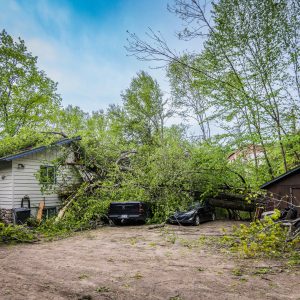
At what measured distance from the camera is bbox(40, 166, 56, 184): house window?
16180 millimetres

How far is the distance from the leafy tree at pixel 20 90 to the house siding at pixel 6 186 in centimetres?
626

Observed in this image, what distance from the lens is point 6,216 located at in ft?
47.3

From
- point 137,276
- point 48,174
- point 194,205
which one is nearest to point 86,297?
point 137,276

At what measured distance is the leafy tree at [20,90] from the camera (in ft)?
68.8

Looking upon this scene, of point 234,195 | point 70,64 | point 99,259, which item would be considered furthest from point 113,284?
point 70,64

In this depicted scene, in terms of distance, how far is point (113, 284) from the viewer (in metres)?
5.11

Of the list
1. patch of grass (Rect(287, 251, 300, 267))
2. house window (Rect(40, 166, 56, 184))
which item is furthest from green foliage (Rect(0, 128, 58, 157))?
patch of grass (Rect(287, 251, 300, 267))

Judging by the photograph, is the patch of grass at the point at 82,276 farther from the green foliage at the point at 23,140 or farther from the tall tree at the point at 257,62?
the green foliage at the point at 23,140

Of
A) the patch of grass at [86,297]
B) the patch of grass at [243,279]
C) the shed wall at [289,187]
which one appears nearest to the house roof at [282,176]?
the shed wall at [289,187]

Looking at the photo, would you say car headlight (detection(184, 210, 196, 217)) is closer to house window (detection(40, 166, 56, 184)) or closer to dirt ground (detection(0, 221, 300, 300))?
dirt ground (detection(0, 221, 300, 300))

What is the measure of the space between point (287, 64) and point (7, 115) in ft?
65.2

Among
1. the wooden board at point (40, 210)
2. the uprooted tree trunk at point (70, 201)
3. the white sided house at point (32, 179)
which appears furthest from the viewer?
the wooden board at point (40, 210)

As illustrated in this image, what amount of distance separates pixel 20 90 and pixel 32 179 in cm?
956

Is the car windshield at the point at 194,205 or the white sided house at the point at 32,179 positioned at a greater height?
the white sided house at the point at 32,179
